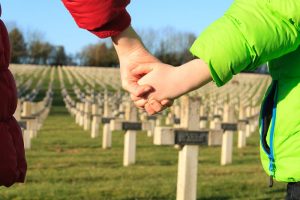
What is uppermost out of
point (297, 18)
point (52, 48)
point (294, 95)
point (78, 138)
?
point (52, 48)

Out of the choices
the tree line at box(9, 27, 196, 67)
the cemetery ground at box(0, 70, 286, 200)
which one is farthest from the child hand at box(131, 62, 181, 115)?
the tree line at box(9, 27, 196, 67)

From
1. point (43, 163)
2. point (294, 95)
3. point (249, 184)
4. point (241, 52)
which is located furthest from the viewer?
point (43, 163)

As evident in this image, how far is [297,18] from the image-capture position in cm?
187

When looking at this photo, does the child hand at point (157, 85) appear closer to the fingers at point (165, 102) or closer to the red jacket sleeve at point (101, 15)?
the fingers at point (165, 102)

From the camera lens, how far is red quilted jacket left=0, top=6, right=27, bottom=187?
2.30 meters

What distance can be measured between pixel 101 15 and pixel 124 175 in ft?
29.0

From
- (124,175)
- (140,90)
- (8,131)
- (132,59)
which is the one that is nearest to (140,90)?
(140,90)

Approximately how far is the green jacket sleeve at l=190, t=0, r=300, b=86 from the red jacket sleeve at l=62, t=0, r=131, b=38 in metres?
0.23

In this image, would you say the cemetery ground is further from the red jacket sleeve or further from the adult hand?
the red jacket sleeve

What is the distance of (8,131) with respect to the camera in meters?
2.36

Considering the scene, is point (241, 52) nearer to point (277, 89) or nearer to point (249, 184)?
point (277, 89)

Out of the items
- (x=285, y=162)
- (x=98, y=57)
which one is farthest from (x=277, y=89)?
(x=98, y=57)

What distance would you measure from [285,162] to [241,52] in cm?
51

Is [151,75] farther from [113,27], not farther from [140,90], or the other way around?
[113,27]
